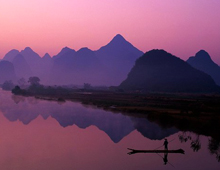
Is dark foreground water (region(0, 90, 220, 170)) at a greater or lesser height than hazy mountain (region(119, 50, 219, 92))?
lesser

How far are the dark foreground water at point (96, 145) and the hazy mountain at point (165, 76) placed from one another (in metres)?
91.6

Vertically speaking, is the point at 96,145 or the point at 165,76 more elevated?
the point at 165,76

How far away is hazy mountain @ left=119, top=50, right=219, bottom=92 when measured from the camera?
128m

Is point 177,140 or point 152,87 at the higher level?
point 152,87

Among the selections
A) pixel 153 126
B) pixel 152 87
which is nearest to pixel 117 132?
pixel 153 126

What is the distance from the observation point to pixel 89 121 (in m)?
42.3

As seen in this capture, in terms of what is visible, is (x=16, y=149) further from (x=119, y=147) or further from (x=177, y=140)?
(x=177, y=140)

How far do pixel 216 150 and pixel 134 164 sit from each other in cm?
880

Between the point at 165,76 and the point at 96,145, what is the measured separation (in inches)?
4930

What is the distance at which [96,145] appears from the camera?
1061 inches

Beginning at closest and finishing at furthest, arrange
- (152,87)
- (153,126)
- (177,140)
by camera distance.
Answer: (177,140) < (153,126) < (152,87)

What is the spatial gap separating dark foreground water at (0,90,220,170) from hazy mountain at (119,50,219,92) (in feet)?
301

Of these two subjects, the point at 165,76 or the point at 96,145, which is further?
the point at 165,76

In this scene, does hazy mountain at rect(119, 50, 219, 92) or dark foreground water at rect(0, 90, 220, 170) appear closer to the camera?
dark foreground water at rect(0, 90, 220, 170)
